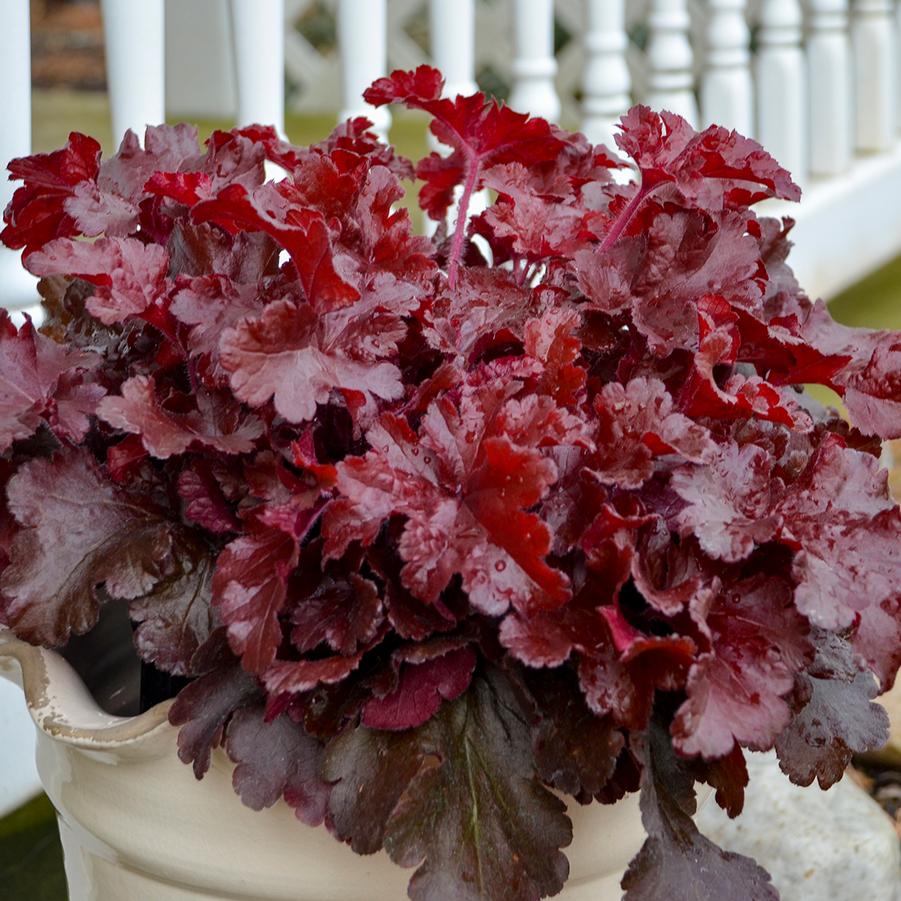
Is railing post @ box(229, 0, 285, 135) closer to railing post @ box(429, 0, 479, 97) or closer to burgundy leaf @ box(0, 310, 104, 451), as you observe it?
railing post @ box(429, 0, 479, 97)

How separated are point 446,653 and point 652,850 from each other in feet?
0.46

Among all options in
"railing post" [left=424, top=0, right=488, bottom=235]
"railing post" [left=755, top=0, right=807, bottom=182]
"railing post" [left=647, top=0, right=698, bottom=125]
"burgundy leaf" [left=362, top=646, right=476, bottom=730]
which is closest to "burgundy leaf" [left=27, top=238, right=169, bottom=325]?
"burgundy leaf" [left=362, top=646, right=476, bottom=730]

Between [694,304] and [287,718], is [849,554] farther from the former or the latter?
[287,718]

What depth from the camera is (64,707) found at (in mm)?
702

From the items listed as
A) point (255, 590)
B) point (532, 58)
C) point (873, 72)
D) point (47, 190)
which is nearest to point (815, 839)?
point (255, 590)

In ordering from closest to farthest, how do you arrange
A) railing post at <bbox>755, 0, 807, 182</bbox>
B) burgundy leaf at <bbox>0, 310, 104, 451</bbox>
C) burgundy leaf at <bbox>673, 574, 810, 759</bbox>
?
1. burgundy leaf at <bbox>673, 574, 810, 759</bbox>
2. burgundy leaf at <bbox>0, 310, 104, 451</bbox>
3. railing post at <bbox>755, 0, 807, 182</bbox>

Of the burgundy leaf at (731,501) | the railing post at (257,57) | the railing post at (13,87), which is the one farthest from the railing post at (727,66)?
the burgundy leaf at (731,501)

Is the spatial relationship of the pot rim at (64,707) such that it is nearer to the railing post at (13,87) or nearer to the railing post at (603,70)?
the railing post at (13,87)

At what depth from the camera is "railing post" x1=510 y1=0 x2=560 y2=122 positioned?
1.77m

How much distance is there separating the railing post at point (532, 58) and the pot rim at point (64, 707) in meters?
1.23

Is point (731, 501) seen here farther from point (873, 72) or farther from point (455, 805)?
point (873, 72)

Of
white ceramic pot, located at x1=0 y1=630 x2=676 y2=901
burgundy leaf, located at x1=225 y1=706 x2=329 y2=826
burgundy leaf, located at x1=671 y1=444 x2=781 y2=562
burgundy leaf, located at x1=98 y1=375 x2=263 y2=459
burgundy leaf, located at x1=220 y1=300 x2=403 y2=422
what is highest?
burgundy leaf, located at x1=220 y1=300 x2=403 y2=422

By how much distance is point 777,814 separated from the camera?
4.00 feet

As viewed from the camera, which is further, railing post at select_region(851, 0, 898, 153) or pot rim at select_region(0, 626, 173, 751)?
railing post at select_region(851, 0, 898, 153)
